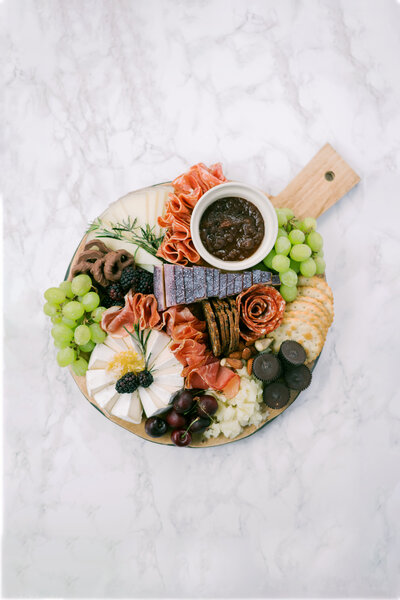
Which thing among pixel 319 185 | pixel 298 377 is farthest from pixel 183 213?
pixel 298 377

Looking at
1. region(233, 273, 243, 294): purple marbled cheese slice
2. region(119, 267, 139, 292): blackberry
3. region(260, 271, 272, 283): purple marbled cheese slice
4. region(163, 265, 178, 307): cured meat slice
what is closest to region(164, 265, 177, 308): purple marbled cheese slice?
region(163, 265, 178, 307): cured meat slice

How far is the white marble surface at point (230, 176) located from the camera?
1.93 m

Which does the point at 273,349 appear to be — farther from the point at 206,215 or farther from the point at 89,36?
the point at 89,36

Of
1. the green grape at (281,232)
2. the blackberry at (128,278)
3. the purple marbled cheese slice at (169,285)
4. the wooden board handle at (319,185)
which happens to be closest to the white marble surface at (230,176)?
the wooden board handle at (319,185)

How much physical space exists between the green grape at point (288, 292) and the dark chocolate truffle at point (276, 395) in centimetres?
31

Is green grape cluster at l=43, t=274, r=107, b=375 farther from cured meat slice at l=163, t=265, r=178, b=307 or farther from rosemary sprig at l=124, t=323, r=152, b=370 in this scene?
cured meat slice at l=163, t=265, r=178, b=307

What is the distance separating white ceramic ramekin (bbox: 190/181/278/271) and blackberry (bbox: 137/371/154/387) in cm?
45

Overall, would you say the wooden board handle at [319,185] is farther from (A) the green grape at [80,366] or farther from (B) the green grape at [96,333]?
(A) the green grape at [80,366]

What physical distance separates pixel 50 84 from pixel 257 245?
1281 mm

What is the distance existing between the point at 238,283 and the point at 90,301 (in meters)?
0.54

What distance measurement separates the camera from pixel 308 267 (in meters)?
1.65

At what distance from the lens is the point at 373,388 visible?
77.1 inches

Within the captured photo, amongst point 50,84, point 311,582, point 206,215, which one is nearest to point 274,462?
point 311,582

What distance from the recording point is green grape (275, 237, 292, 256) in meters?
1.62
